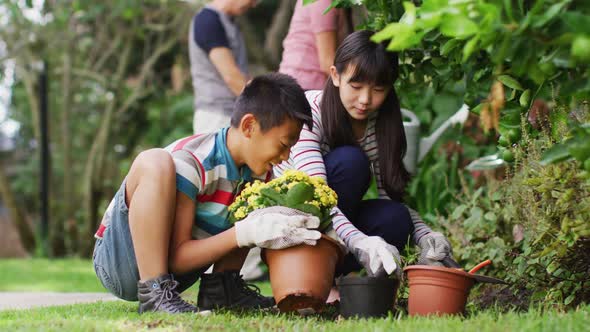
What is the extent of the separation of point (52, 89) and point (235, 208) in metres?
7.98

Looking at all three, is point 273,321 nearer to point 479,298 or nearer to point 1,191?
point 479,298

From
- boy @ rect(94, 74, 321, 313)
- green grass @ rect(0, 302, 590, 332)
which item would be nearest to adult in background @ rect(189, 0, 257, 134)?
boy @ rect(94, 74, 321, 313)

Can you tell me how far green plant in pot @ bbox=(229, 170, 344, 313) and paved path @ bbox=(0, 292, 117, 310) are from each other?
49.8 inches

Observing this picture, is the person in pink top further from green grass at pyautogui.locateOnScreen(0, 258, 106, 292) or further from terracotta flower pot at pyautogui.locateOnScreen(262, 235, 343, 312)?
Result: green grass at pyautogui.locateOnScreen(0, 258, 106, 292)

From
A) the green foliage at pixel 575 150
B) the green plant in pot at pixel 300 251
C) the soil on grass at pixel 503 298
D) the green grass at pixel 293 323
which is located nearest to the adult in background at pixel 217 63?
the soil on grass at pixel 503 298

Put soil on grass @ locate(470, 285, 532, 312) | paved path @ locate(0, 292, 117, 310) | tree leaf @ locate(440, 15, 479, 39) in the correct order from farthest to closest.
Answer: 1. paved path @ locate(0, 292, 117, 310)
2. soil on grass @ locate(470, 285, 532, 312)
3. tree leaf @ locate(440, 15, 479, 39)

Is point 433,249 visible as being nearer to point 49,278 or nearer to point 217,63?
point 217,63

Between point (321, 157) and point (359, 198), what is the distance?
0.25 m

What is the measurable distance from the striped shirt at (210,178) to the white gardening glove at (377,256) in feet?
1.68

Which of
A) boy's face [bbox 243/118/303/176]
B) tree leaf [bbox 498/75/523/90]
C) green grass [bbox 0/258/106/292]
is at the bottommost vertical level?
green grass [bbox 0/258/106/292]

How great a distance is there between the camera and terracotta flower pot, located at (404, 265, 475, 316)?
228 centimetres

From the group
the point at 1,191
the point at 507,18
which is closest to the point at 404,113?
the point at 507,18

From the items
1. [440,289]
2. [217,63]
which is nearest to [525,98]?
[440,289]

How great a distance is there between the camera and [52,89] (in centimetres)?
989
